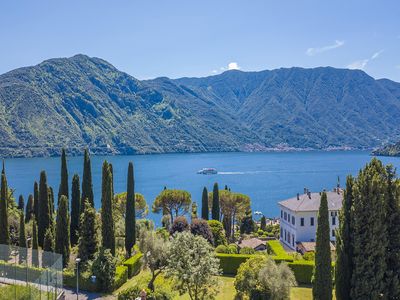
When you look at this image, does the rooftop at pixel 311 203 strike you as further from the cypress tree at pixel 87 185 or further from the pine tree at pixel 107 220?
the pine tree at pixel 107 220

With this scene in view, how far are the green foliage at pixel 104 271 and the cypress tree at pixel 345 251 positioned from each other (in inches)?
588

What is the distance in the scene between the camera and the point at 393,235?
21.2 meters

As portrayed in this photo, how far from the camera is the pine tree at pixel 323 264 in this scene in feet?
75.0

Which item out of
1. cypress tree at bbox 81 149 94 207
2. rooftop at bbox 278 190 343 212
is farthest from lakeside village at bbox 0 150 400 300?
rooftop at bbox 278 190 343 212

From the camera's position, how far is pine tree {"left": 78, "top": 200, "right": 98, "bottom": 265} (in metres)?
29.8

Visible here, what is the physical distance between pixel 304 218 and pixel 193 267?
86.4 ft

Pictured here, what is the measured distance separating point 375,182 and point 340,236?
3.59m

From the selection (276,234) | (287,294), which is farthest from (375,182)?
(276,234)

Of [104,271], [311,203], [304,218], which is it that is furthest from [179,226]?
[311,203]

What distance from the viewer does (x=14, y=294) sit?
17.3 meters

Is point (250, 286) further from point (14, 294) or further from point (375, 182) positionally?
point (14, 294)

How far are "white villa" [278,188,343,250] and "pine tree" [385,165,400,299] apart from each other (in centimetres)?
2479

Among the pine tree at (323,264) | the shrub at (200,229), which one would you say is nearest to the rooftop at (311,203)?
the shrub at (200,229)

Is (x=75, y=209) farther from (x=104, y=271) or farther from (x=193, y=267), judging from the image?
(x=193, y=267)
